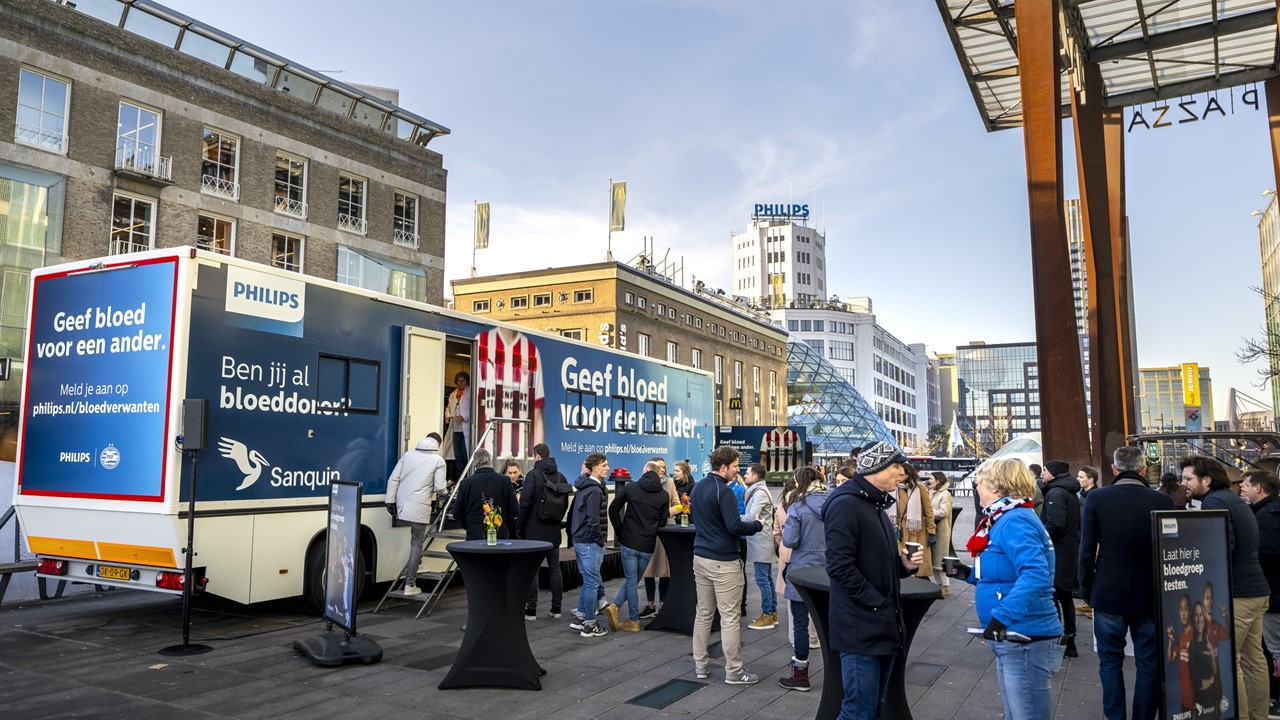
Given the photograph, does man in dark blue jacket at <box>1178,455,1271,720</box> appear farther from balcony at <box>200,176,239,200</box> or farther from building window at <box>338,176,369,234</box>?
building window at <box>338,176,369,234</box>

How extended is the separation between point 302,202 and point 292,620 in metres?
20.5

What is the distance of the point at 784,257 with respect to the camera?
513ft

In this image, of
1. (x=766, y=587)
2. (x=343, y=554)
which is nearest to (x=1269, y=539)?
(x=766, y=587)

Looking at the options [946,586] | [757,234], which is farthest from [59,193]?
[757,234]

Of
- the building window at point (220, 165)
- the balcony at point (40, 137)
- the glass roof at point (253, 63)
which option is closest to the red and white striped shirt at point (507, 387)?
the balcony at point (40, 137)

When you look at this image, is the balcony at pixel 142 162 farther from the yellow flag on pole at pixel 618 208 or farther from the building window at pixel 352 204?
the yellow flag on pole at pixel 618 208

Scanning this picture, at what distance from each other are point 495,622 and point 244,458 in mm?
3503

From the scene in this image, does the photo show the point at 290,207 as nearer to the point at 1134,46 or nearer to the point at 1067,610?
the point at 1134,46

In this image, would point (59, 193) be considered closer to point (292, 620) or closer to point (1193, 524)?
point (292, 620)

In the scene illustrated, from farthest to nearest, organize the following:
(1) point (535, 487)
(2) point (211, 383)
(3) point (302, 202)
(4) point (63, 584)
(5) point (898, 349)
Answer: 1. (5) point (898, 349)
2. (3) point (302, 202)
3. (4) point (63, 584)
4. (1) point (535, 487)
5. (2) point (211, 383)

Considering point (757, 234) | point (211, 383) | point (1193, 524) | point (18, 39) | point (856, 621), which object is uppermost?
point (757, 234)

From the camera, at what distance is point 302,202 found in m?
27.6

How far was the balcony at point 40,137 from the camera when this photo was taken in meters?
21.0

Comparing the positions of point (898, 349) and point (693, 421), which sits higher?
point (898, 349)
